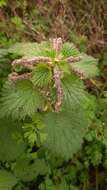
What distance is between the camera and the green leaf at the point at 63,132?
6.44ft

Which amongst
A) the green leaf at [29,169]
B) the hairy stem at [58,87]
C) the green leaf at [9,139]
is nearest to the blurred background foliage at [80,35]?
the green leaf at [29,169]

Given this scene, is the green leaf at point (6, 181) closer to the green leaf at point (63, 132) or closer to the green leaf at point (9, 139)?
the green leaf at point (9, 139)

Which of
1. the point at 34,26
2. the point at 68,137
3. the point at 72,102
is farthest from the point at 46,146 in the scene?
the point at 34,26

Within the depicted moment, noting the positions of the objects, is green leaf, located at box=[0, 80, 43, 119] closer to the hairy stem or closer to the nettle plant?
the nettle plant

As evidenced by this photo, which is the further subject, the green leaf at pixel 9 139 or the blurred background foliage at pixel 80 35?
the blurred background foliage at pixel 80 35

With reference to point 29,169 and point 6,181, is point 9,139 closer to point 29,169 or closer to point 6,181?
point 6,181

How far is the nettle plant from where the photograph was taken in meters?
1.85

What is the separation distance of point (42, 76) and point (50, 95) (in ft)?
0.30

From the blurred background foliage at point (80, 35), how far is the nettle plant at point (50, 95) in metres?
0.50

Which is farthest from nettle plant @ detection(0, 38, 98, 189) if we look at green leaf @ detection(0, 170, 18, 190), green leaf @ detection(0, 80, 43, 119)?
green leaf @ detection(0, 170, 18, 190)

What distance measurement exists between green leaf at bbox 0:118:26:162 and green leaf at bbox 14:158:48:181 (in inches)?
12.4

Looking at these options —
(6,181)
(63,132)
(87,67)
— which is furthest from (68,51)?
(6,181)

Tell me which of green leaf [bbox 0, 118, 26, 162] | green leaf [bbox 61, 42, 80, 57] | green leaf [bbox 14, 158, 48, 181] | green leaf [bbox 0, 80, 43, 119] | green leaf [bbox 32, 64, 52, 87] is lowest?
green leaf [bbox 14, 158, 48, 181]

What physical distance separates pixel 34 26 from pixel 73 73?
1.36m
